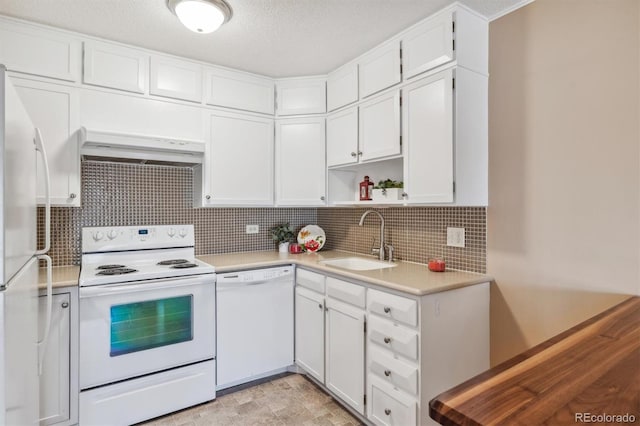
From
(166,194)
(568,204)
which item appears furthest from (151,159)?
(568,204)

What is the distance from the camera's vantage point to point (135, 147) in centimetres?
225

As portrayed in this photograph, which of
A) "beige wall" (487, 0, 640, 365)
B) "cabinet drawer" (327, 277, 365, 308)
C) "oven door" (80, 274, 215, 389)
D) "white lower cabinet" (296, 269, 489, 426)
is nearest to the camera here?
"beige wall" (487, 0, 640, 365)

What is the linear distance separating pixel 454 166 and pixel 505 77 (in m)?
0.61

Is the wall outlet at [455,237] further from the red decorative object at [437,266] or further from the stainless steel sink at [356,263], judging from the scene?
the stainless steel sink at [356,263]

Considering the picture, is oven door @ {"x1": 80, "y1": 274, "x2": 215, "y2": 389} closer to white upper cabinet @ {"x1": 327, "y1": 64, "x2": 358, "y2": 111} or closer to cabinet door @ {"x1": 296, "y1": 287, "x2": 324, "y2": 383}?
cabinet door @ {"x1": 296, "y1": 287, "x2": 324, "y2": 383}

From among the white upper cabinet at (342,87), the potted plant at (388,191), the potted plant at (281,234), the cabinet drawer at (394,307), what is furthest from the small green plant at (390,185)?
the potted plant at (281,234)

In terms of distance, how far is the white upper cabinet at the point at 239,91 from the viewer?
8.69ft

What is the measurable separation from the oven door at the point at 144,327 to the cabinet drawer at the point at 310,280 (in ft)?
2.11

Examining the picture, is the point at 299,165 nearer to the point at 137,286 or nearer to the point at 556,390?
the point at 137,286

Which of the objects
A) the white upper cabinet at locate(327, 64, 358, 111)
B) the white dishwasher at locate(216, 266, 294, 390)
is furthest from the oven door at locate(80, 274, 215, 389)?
the white upper cabinet at locate(327, 64, 358, 111)

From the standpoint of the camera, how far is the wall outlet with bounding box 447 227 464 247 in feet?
7.25

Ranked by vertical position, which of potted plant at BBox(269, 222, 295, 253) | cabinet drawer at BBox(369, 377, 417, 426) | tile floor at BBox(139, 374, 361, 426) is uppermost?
potted plant at BBox(269, 222, 295, 253)

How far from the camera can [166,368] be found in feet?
7.12

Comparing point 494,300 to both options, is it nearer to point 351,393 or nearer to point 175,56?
point 351,393
